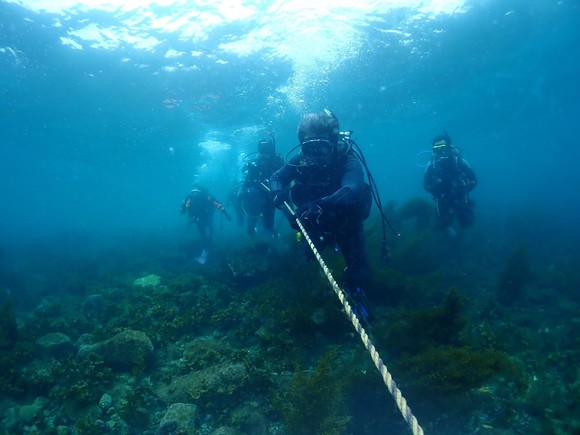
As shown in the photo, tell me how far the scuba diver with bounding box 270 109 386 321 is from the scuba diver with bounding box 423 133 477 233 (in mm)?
6894

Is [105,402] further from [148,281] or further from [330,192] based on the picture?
[148,281]

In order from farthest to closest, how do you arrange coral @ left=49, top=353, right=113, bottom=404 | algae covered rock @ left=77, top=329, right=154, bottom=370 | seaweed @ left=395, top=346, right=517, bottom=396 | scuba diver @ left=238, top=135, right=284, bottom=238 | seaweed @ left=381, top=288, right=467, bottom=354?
1. scuba diver @ left=238, top=135, right=284, bottom=238
2. algae covered rock @ left=77, top=329, right=154, bottom=370
3. seaweed @ left=381, top=288, right=467, bottom=354
4. coral @ left=49, top=353, right=113, bottom=404
5. seaweed @ left=395, top=346, right=517, bottom=396

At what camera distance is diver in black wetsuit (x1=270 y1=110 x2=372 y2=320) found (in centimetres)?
442

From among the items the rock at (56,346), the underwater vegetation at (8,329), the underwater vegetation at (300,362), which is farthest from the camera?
the underwater vegetation at (8,329)

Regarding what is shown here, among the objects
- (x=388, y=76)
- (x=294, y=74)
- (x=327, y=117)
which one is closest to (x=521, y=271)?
(x=327, y=117)

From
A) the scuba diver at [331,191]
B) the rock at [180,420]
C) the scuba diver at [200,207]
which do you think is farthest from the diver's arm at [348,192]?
the scuba diver at [200,207]

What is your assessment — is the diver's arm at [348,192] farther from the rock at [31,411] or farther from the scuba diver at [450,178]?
the scuba diver at [450,178]

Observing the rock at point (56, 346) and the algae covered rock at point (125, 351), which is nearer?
the algae covered rock at point (125, 351)

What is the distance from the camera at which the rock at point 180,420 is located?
13.8 feet

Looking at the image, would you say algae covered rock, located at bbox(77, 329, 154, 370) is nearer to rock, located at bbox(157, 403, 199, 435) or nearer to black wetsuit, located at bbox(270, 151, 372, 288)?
rock, located at bbox(157, 403, 199, 435)

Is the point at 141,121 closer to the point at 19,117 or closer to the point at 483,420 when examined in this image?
the point at 19,117

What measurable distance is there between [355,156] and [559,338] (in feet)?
19.0

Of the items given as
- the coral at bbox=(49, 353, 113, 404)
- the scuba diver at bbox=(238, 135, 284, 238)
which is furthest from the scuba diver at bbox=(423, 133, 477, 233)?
the coral at bbox=(49, 353, 113, 404)

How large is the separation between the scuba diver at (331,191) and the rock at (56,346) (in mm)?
6061
